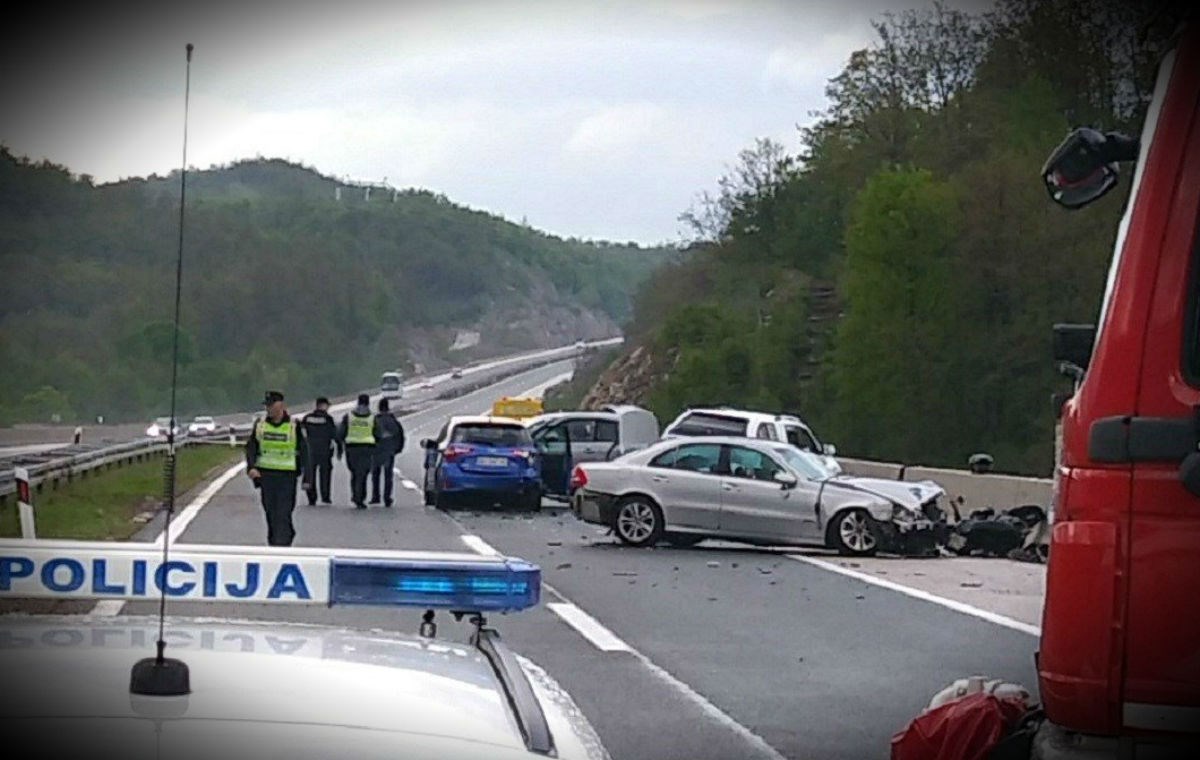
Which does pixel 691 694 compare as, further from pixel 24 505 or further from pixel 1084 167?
pixel 1084 167

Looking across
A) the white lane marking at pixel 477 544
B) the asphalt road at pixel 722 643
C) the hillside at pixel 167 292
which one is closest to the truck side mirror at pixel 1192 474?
the hillside at pixel 167 292

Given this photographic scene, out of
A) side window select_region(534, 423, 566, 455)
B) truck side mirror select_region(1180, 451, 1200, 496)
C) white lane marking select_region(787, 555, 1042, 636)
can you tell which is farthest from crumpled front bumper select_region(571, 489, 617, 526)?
truck side mirror select_region(1180, 451, 1200, 496)

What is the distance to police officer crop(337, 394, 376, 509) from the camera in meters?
30.0

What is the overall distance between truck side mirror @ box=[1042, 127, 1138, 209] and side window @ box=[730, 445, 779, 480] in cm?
1821

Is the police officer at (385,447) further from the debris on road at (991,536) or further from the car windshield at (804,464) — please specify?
the debris on road at (991,536)

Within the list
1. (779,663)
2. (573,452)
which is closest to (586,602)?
(779,663)

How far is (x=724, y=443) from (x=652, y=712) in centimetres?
1284

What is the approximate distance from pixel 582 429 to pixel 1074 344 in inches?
1178

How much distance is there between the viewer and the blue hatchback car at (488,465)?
3109cm

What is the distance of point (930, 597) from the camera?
18031mm

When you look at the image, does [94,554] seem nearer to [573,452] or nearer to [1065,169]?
[1065,169]

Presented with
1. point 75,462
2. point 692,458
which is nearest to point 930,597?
point 692,458

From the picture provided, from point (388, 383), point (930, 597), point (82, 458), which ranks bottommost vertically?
point (930, 597)

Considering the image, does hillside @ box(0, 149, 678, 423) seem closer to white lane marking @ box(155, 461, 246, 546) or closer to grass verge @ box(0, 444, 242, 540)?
white lane marking @ box(155, 461, 246, 546)
